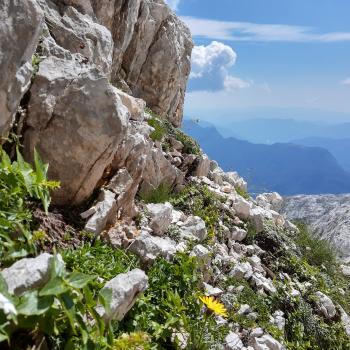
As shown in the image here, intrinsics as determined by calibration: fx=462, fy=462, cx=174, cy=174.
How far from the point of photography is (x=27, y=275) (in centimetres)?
373

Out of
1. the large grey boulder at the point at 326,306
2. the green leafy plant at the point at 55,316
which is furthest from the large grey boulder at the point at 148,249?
the large grey boulder at the point at 326,306

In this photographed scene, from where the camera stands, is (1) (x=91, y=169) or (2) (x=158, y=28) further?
(2) (x=158, y=28)

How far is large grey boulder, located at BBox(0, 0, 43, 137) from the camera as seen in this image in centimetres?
584

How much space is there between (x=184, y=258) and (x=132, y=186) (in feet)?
5.84

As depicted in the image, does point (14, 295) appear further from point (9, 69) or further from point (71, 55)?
point (71, 55)

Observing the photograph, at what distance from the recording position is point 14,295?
3.57 meters

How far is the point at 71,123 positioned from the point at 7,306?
4249 millimetres

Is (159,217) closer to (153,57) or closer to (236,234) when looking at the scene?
(236,234)

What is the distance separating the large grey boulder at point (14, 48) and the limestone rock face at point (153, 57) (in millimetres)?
12844

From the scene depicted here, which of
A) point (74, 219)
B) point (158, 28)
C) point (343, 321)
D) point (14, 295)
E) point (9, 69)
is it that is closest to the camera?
point (14, 295)

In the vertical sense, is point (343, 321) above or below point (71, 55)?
below

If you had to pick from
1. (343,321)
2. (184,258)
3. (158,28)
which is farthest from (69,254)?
(158,28)

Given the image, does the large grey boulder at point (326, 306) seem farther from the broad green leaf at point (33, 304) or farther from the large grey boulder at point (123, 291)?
the broad green leaf at point (33, 304)

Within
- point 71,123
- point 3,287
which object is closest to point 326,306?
point 71,123
